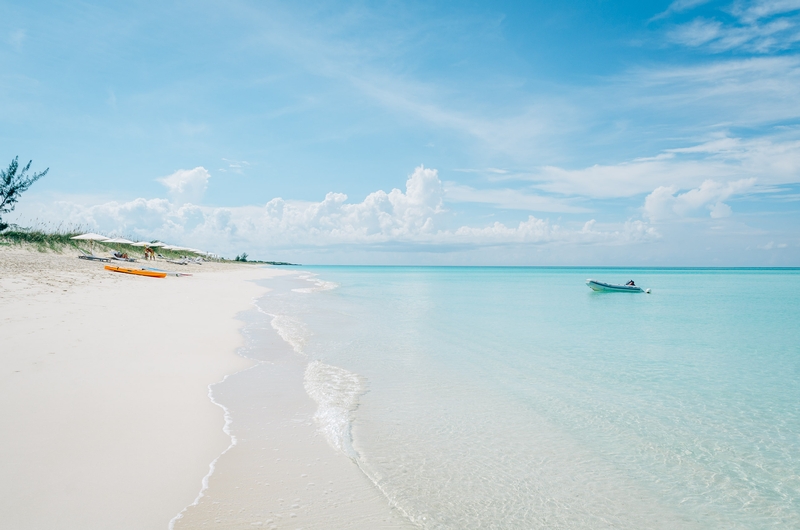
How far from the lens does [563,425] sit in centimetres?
640

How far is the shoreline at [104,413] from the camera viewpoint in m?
3.51

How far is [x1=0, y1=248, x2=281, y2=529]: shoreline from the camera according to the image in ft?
11.5

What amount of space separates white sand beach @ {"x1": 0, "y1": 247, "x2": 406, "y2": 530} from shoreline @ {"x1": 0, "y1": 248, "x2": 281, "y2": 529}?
0.04 ft

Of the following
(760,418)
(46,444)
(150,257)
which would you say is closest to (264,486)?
(46,444)

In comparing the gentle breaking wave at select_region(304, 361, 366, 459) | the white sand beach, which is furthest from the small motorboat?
the white sand beach

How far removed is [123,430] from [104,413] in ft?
2.16

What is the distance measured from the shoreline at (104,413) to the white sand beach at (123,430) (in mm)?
13

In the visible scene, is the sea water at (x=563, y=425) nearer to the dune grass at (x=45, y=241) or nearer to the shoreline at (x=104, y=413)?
the shoreline at (x=104, y=413)

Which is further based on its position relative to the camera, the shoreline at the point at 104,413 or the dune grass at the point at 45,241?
the dune grass at the point at 45,241

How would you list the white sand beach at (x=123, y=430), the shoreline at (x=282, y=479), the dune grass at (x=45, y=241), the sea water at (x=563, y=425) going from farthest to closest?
the dune grass at (x=45, y=241) → the sea water at (x=563, y=425) → the shoreline at (x=282, y=479) → the white sand beach at (x=123, y=430)

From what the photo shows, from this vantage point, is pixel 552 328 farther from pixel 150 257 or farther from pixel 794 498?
pixel 150 257

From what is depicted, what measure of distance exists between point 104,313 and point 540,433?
38.7 ft

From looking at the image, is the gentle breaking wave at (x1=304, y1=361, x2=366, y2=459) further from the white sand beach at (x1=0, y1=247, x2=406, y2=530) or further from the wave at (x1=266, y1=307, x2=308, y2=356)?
the wave at (x1=266, y1=307, x2=308, y2=356)

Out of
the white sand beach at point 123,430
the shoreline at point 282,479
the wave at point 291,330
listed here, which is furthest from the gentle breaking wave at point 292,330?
the shoreline at point 282,479
